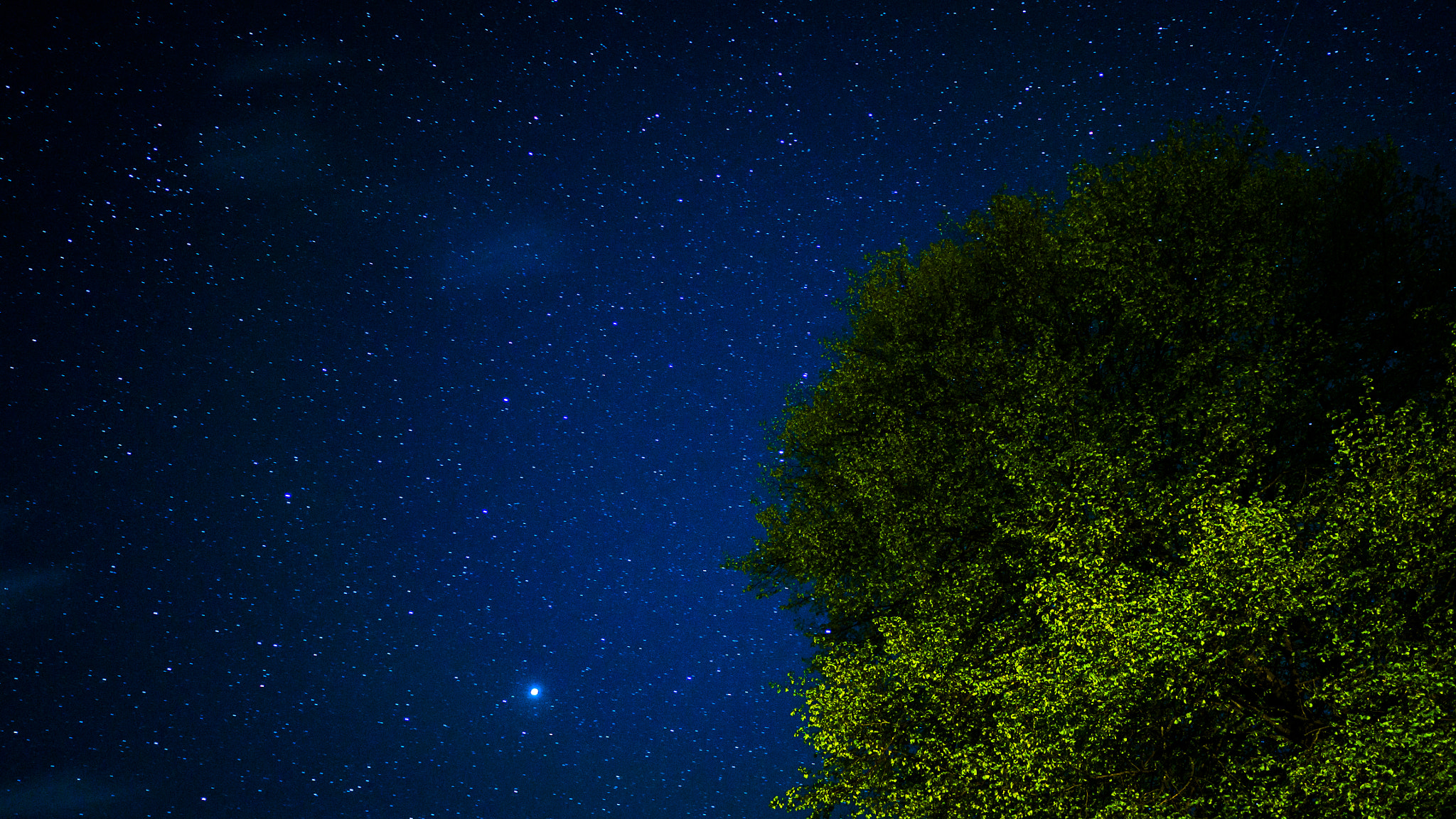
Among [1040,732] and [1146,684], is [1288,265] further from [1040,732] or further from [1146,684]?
[1040,732]

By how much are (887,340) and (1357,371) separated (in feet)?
19.2

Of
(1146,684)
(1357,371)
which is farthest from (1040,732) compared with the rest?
(1357,371)

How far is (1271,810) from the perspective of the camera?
6.18 m

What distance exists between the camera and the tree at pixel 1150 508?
21.2ft

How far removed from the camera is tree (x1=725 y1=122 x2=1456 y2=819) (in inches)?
254

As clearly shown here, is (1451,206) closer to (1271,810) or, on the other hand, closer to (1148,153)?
(1148,153)

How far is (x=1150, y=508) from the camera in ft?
25.7

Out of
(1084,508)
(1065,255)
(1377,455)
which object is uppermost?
(1065,255)

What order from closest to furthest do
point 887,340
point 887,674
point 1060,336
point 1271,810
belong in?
point 1271,810 < point 887,674 < point 1060,336 < point 887,340

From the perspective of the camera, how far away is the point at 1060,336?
33.0ft

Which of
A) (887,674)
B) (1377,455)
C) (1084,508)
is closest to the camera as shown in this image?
(1377,455)

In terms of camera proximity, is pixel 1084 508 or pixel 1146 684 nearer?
pixel 1146 684

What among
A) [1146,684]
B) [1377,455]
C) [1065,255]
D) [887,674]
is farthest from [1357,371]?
[887,674]

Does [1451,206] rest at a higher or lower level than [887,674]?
higher
